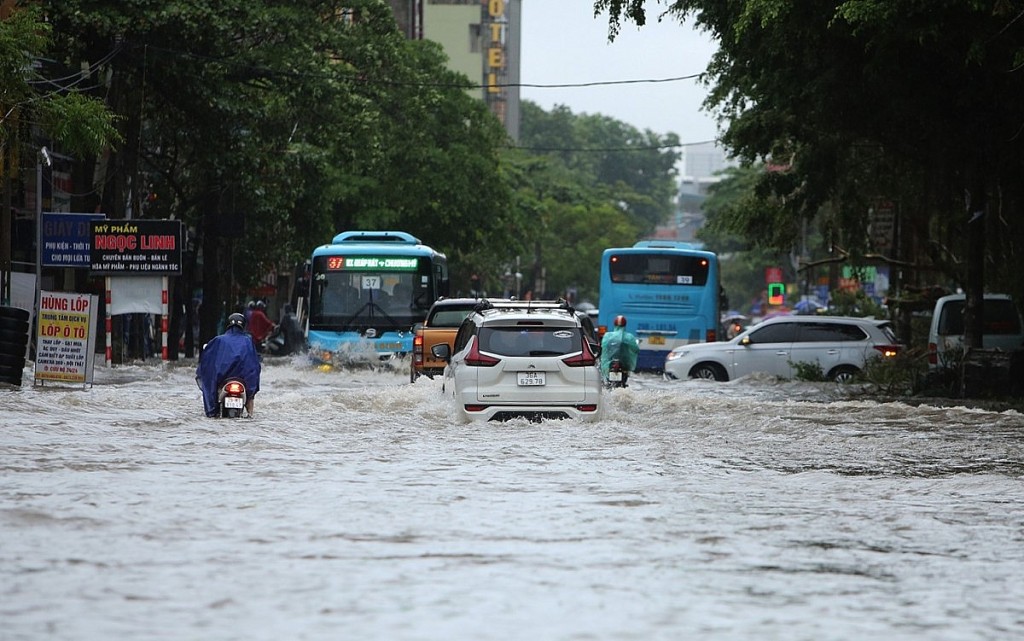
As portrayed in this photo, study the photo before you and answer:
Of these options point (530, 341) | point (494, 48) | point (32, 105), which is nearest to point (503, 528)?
point (530, 341)

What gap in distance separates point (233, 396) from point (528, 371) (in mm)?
3638

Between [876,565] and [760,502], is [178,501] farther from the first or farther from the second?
[876,565]

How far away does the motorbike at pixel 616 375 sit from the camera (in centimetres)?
2900

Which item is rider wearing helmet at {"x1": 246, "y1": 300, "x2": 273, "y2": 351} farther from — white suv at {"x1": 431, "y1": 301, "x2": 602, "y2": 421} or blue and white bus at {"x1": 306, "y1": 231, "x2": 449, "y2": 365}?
white suv at {"x1": 431, "y1": 301, "x2": 602, "y2": 421}

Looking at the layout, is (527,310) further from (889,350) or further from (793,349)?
(793,349)

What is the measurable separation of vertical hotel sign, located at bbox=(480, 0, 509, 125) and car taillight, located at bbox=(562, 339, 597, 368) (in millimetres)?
115121

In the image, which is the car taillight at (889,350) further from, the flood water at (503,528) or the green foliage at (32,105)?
the green foliage at (32,105)

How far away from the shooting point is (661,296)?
43.4 m

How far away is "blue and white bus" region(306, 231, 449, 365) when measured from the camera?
37.2m

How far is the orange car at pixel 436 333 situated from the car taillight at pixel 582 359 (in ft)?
30.6

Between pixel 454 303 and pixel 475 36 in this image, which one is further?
pixel 475 36

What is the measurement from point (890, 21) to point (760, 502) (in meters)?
8.46

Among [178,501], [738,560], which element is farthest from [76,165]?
[738,560]

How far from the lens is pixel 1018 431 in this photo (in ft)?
72.1
